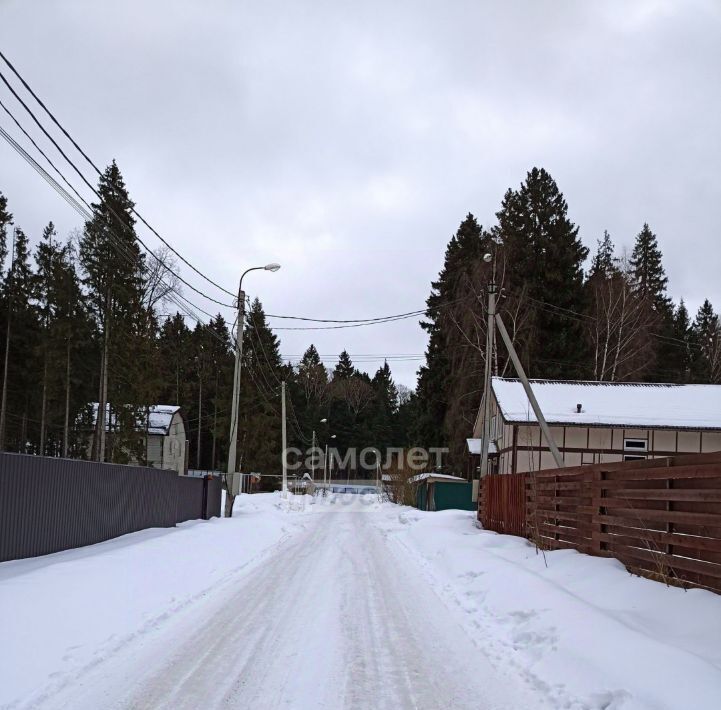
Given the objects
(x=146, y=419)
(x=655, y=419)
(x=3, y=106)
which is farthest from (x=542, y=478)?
(x=146, y=419)

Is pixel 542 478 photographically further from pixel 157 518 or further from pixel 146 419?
pixel 146 419

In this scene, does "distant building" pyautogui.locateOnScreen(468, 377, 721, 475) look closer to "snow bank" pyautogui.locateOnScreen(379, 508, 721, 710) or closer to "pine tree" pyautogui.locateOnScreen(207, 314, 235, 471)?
"snow bank" pyautogui.locateOnScreen(379, 508, 721, 710)

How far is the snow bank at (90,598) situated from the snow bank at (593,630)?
11.7 ft

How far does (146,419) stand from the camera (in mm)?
36188

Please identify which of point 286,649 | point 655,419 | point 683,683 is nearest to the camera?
point 683,683

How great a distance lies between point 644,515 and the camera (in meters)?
8.08

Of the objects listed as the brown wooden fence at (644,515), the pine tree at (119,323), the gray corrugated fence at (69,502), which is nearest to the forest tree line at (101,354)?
the pine tree at (119,323)

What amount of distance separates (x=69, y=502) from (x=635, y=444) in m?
25.8

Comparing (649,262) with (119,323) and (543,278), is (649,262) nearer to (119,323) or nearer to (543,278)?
(543,278)

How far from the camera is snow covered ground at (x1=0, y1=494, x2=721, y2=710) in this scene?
16.4ft

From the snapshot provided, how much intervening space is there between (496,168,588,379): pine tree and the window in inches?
358

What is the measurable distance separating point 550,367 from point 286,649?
3788 cm

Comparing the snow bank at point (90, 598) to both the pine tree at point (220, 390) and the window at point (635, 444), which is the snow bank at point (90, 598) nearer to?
the window at point (635, 444)

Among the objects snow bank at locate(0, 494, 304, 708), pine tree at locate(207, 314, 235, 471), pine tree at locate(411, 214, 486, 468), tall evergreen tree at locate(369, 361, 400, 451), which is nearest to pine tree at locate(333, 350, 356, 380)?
tall evergreen tree at locate(369, 361, 400, 451)
